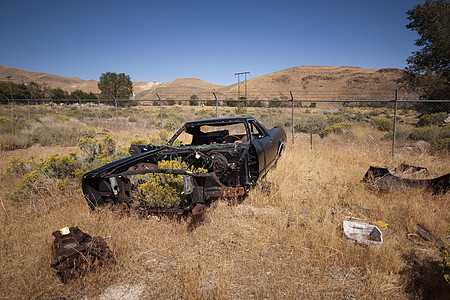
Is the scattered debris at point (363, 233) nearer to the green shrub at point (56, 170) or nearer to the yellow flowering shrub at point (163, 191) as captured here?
the yellow flowering shrub at point (163, 191)

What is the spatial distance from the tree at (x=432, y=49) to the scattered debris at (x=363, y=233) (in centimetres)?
2125

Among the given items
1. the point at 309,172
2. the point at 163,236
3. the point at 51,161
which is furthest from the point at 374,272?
the point at 51,161

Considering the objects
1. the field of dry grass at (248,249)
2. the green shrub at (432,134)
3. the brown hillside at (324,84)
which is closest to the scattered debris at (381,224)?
the field of dry grass at (248,249)

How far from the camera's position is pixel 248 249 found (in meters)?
2.99

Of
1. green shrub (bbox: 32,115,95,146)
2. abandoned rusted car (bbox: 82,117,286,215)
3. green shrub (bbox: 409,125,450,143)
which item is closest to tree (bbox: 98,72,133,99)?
green shrub (bbox: 32,115,95,146)

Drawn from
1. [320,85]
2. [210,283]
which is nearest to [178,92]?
[320,85]

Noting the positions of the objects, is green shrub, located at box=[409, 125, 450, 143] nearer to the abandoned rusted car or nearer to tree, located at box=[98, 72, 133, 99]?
the abandoned rusted car

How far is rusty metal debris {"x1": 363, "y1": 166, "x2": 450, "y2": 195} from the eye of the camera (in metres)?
3.99

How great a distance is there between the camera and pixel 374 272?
2451 millimetres

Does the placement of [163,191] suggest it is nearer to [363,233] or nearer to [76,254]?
[76,254]

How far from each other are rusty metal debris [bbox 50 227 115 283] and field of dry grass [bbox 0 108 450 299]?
0.33 ft

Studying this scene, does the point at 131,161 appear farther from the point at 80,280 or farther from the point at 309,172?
the point at 309,172

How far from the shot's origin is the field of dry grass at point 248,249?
91.9 inches

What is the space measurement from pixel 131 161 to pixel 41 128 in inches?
384
